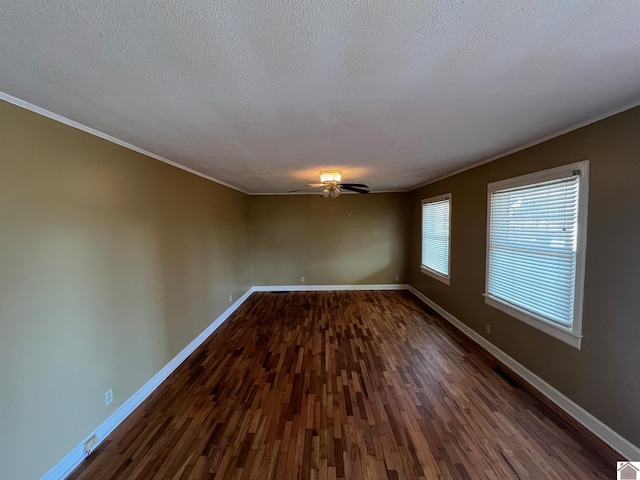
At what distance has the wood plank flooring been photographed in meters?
1.78

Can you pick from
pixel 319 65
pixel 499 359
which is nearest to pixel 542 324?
pixel 499 359

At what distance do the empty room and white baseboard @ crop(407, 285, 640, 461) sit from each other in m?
0.02

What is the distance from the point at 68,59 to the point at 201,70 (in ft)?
1.80

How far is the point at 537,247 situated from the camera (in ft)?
8.45

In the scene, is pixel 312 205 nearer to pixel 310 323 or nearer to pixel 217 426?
pixel 310 323

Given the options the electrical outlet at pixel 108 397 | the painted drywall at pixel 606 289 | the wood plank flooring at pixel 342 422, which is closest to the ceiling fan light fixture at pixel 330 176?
the painted drywall at pixel 606 289

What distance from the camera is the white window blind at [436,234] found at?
180 inches

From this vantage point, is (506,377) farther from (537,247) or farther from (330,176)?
(330,176)

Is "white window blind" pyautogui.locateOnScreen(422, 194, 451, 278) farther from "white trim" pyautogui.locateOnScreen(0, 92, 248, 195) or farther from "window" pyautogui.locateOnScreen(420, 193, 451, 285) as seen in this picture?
"white trim" pyautogui.locateOnScreen(0, 92, 248, 195)

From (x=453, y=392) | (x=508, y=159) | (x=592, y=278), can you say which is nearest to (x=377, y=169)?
(x=508, y=159)

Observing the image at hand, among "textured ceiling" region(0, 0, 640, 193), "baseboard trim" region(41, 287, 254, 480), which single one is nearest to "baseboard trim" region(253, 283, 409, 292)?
"baseboard trim" region(41, 287, 254, 480)

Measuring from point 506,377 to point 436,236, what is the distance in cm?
264

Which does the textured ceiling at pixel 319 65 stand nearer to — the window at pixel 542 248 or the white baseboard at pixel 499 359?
the window at pixel 542 248

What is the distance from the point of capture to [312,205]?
6.42m
